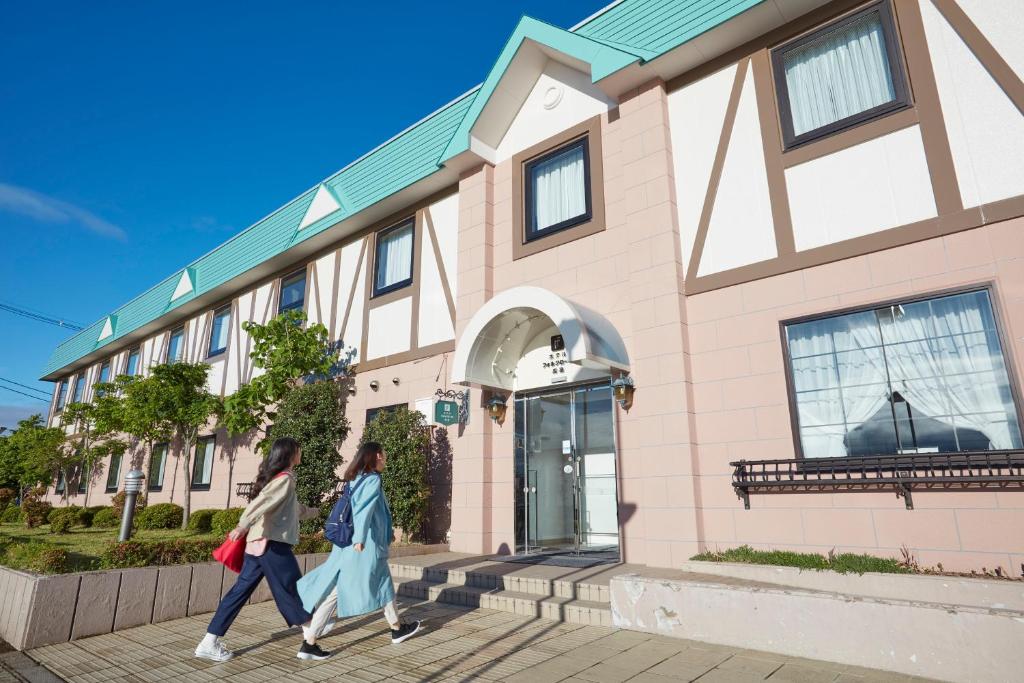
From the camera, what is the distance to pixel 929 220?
6.50 meters

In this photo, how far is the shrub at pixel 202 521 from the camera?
14750mm

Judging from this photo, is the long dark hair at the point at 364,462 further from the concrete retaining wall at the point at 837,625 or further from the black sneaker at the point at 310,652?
the concrete retaining wall at the point at 837,625

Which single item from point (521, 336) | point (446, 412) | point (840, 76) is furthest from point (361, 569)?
point (840, 76)

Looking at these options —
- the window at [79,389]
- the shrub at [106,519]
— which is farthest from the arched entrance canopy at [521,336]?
the window at [79,389]

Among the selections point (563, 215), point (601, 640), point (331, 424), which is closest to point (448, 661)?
point (601, 640)

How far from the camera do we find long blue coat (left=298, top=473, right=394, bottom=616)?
17.3ft

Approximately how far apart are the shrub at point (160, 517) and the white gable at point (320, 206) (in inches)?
324

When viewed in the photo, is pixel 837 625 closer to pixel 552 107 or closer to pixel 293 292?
pixel 552 107

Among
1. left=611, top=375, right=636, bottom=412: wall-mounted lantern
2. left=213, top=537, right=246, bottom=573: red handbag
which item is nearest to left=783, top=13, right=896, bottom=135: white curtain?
left=611, top=375, right=636, bottom=412: wall-mounted lantern

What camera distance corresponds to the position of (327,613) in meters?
5.20

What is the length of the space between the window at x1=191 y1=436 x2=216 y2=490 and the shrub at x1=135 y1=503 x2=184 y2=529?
107 centimetres

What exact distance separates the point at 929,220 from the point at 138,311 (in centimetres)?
2423

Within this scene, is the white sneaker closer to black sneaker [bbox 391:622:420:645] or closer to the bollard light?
black sneaker [bbox 391:622:420:645]

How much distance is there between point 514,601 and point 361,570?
6.73ft
